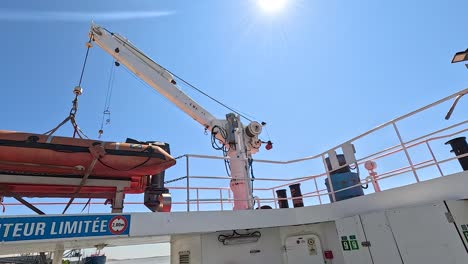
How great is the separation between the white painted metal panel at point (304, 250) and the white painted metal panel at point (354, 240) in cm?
82

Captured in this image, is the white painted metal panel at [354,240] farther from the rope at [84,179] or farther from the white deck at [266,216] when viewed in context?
→ the rope at [84,179]

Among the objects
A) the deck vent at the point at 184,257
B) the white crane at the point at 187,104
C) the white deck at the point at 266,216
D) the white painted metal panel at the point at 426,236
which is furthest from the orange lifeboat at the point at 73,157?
the white painted metal panel at the point at 426,236

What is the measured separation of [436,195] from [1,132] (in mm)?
6186

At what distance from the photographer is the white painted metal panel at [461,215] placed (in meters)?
3.28

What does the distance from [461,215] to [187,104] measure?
548 cm

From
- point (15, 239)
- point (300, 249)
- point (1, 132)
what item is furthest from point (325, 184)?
point (1, 132)

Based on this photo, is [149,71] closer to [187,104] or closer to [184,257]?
[187,104]

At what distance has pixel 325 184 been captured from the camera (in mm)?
5664

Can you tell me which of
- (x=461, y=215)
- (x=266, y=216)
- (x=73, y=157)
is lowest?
(x=461, y=215)

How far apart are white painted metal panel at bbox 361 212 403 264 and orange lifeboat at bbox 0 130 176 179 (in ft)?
11.0

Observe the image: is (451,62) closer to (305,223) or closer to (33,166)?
(305,223)

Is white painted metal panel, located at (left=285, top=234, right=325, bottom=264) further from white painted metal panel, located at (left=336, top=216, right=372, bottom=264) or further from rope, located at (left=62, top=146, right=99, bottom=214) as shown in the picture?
rope, located at (left=62, top=146, right=99, bottom=214)

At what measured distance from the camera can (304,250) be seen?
5.29 meters

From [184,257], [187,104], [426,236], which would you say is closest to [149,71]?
[187,104]
